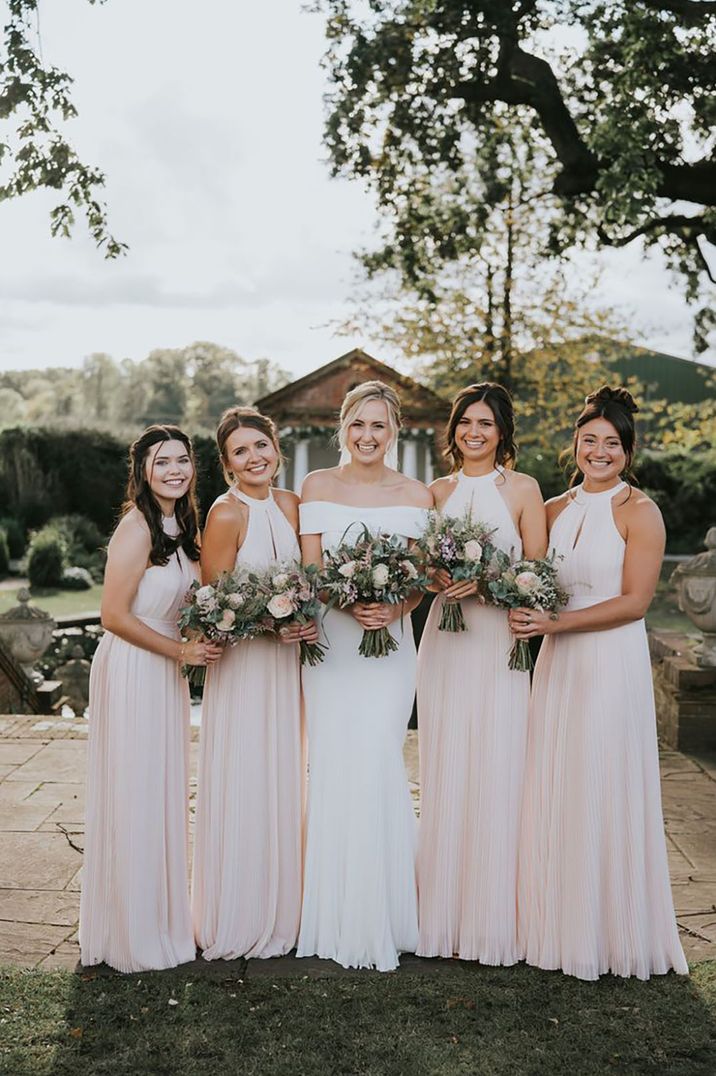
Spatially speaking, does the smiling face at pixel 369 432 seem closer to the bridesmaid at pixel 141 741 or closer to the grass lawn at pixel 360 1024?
the bridesmaid at pixel 141 741

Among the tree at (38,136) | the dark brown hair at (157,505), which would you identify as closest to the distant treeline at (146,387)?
the tree at (38,136)

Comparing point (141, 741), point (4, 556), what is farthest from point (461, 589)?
point (4, 556)

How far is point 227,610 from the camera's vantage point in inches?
164

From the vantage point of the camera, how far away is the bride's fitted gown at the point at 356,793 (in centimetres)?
443

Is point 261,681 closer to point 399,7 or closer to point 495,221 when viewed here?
point 399,7

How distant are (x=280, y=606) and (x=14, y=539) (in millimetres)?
23372

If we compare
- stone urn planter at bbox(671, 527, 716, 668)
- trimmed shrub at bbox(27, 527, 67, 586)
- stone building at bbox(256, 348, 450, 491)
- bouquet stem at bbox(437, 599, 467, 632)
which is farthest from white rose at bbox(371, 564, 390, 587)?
trimmed shrub at bbox(27, 527, 67, 586)

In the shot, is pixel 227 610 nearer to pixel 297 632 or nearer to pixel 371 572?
pixel 297 632

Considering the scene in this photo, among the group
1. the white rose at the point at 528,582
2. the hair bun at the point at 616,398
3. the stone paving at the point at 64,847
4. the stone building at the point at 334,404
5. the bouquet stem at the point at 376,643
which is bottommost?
the stone paving at the point at 64,847

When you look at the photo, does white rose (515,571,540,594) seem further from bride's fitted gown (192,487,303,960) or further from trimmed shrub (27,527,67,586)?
trimmed shrub (27,527,67,586)

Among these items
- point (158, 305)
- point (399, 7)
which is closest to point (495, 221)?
point (399, 7)

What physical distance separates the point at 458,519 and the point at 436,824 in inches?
54.3

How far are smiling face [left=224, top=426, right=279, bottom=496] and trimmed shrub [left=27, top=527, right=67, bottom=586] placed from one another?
62.3 ft

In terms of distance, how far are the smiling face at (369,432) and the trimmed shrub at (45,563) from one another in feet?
62.9
